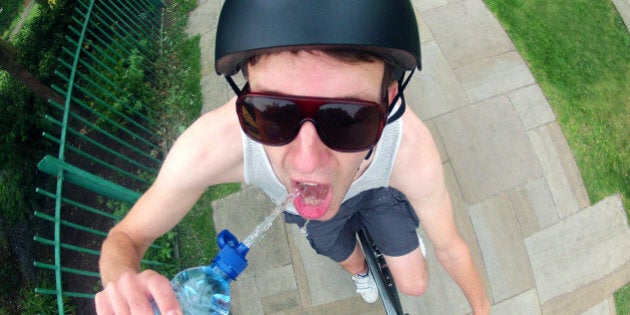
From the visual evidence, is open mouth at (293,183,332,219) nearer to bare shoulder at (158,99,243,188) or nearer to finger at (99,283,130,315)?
bare shoulder at (158,99,243,188)

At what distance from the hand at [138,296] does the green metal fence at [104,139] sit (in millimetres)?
2293

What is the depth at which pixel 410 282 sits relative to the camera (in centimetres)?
256

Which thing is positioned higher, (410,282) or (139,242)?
(139,242)

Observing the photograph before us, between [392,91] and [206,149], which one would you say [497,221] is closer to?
[392,91]

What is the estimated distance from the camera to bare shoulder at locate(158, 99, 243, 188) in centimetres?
189

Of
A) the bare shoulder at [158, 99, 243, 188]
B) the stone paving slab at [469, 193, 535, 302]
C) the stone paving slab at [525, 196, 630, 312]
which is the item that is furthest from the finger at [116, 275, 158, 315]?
the stone paving slab at [525, 196, 630, 312]

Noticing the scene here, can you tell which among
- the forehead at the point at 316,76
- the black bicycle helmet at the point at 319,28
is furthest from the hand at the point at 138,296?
the black bicycle helmet at the point at 319,28

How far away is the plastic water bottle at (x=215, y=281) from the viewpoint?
163cm

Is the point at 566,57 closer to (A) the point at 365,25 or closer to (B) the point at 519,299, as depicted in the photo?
(B) the point at 519,299

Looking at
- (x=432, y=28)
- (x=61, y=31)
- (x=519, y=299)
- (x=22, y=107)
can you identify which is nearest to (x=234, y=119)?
(x=519, y=299)

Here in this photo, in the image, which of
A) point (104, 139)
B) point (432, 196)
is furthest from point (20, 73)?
point (432, 196)

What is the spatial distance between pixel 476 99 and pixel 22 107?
4.73 meters

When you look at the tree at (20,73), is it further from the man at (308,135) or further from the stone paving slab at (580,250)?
the stone paving slab at (580,250)

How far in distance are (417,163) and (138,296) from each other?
4.49 feet
